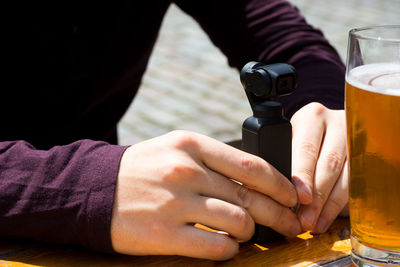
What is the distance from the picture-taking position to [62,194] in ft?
3.32

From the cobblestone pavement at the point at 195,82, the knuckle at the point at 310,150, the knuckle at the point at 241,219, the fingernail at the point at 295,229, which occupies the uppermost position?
the knuckle at the point at 310,150

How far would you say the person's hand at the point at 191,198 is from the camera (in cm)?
97

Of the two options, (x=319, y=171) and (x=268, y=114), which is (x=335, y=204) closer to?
(x=319, y=171)

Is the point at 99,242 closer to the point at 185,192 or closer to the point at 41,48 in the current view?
the point at 185,192

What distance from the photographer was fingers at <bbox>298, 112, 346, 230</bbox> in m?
1.08

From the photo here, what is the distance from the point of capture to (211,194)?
3.30ft

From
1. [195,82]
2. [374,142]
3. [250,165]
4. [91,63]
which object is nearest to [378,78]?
[374,142]

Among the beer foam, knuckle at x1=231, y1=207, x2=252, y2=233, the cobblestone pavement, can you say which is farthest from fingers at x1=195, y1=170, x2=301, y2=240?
the cobblestone pavement

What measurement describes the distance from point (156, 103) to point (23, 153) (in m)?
3.40

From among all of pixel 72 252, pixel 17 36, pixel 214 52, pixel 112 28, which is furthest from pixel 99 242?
pixel 214 52

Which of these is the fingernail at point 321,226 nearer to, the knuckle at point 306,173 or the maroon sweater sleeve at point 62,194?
the knuckle at point 306,173

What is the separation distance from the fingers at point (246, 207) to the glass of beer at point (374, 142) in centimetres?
13

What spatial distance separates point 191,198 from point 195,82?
390 cm

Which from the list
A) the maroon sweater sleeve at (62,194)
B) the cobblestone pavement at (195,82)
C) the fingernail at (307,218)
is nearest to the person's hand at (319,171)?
the fingernail at (307,218)
